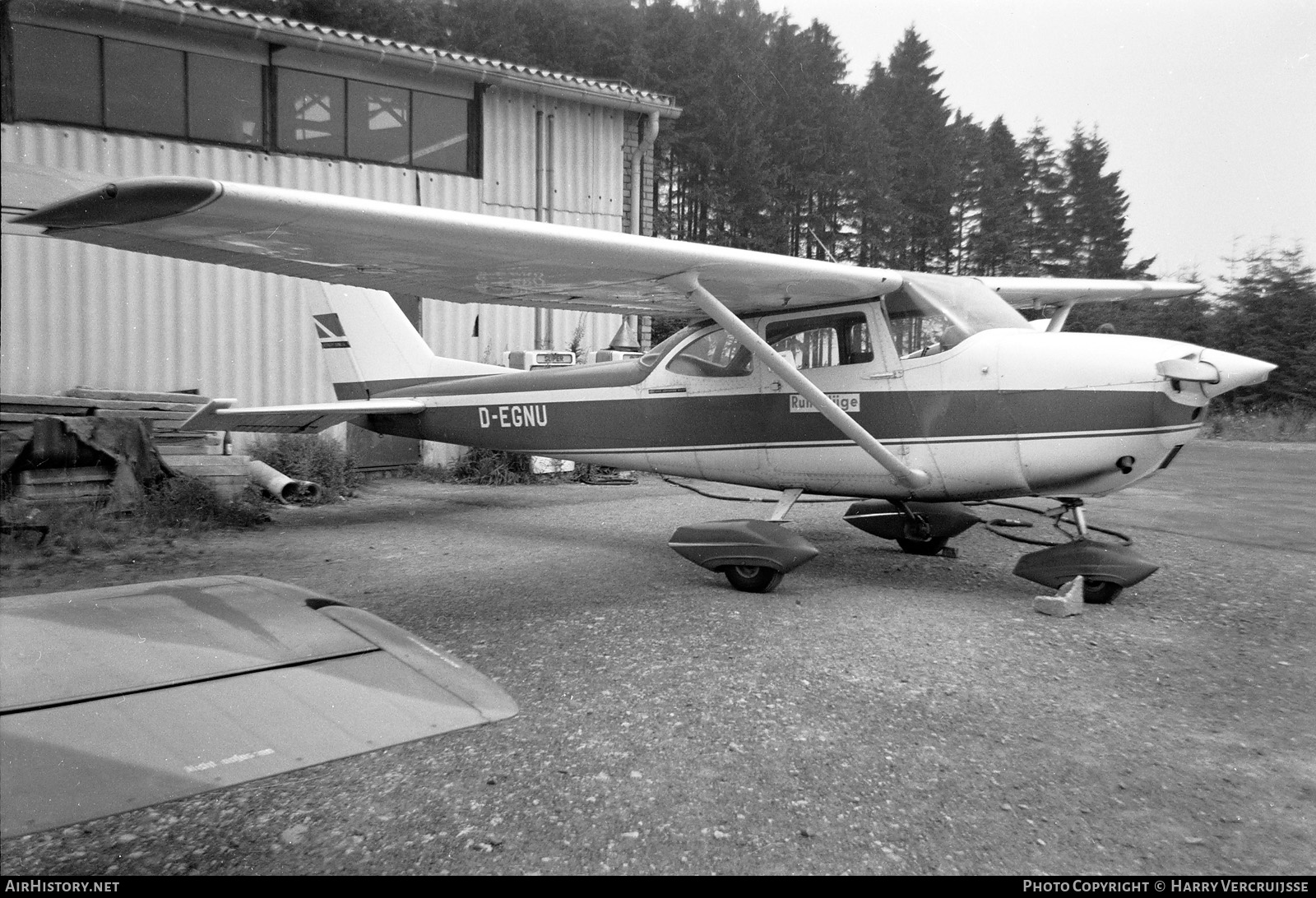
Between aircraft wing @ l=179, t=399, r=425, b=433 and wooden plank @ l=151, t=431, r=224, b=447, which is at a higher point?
aircraft wing @ l=179, t=399, r=425, b=433

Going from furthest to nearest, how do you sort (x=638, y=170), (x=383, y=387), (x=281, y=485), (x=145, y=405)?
(x=638, y=170), (x=383, y=387), (x=281, y=485), (x=145, y=405)

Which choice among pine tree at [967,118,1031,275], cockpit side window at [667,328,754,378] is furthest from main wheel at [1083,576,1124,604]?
pine tree at [967,118,1031,275]

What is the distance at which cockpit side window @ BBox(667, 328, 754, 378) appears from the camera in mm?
6305

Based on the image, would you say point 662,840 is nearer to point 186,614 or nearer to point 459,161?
point 186,614

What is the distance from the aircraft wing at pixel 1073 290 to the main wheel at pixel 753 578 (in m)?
4.18

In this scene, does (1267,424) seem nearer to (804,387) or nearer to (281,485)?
(804,387)

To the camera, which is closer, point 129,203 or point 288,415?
point 129,203

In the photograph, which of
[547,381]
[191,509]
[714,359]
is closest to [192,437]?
[191,509]

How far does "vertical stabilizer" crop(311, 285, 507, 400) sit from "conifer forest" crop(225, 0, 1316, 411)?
9.58 feet

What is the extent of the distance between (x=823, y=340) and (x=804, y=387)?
66 cm

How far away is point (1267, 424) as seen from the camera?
13.8 m

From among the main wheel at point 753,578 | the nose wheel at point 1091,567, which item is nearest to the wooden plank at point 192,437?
the main wheel at point 753,578

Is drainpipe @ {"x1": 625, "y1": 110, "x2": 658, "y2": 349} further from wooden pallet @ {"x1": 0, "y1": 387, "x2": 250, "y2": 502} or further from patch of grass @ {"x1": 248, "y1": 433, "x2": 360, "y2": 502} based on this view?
wooden pallet @ {"x1": 0, "y1": 387, "x2": 250, "y2": 502}

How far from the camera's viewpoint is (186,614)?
142cm
